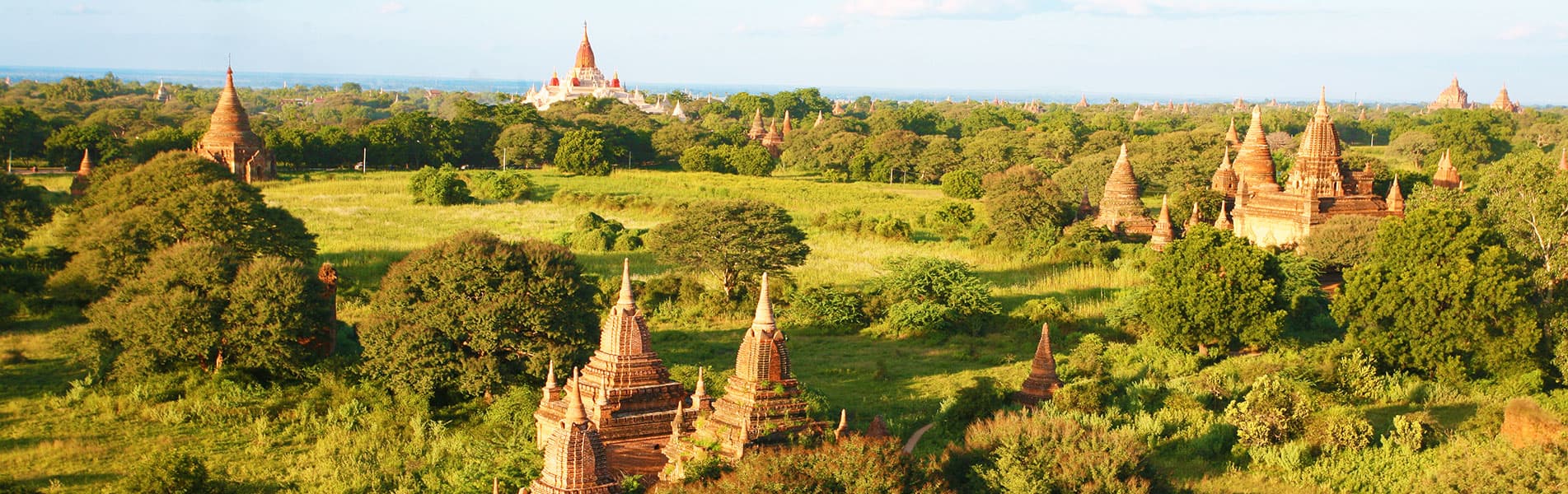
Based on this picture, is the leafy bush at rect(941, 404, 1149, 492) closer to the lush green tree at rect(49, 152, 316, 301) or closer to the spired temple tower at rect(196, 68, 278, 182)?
the lush green tree at rect(49, 152, 316, 301)

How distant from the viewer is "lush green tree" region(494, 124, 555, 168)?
6725 centimetres

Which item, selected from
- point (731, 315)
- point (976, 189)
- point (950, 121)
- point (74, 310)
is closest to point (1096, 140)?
point (976, 189)

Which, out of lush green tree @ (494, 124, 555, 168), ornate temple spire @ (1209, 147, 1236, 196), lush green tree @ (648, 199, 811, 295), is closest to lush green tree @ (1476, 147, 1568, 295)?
ornate temple spire @ (1209, 147, 1236, 196)

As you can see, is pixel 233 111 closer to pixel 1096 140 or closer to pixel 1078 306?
pixel 1078 306

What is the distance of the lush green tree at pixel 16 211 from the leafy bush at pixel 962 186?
34.4 metres

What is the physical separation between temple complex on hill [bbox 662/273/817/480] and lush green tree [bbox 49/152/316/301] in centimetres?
1656

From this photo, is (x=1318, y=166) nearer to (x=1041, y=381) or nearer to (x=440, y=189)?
(x=1041, y=381)

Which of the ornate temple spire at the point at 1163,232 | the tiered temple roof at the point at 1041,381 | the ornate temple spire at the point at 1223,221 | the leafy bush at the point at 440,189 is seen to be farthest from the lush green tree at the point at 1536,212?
the leafy bush at the point at 440,189

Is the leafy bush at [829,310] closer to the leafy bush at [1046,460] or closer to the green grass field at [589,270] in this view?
the green grass field at [589,270]

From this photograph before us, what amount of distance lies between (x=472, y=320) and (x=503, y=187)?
31.0 m

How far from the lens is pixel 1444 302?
26.0 metres

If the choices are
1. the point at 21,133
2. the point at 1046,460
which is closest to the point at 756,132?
the point at 21,133

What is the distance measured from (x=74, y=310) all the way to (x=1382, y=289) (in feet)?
88.3

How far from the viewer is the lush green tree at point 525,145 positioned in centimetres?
6725
